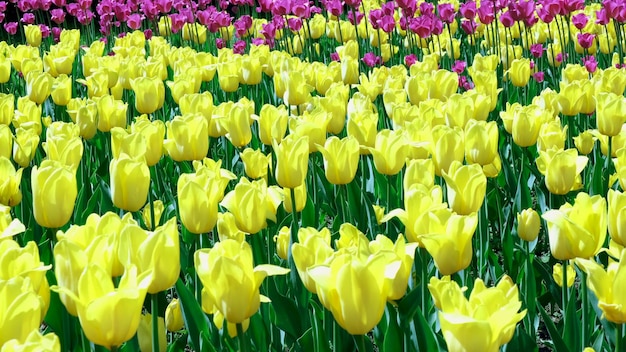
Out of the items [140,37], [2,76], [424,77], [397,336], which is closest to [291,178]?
[397,336]

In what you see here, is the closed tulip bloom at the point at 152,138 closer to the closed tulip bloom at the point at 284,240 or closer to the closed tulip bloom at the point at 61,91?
the closed tulip bloom at the point at 284,240

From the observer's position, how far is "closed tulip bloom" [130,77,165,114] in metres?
3.80

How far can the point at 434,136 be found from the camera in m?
2.57

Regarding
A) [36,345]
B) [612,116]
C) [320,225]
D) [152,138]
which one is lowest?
[320,225]

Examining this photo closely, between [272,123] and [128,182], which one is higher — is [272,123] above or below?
below

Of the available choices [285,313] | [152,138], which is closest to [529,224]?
[285,313]

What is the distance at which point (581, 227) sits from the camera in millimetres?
1747

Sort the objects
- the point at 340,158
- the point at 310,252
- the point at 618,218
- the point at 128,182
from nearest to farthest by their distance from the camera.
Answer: the point at 310,252, the point at 618,218, the point at 128,182, the point at 340,158

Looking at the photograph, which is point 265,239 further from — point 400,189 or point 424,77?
point 424,77

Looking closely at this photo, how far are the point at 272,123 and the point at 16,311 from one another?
189 cm

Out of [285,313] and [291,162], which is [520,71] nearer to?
[291,162]

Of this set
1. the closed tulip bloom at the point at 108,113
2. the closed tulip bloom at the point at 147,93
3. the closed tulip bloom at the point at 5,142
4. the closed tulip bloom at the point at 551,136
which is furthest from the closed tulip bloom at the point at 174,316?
the closed tulip bloom at the point at 147,93

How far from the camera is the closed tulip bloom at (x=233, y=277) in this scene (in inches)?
59.4

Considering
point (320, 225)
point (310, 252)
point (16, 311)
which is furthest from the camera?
point (320, 225)
